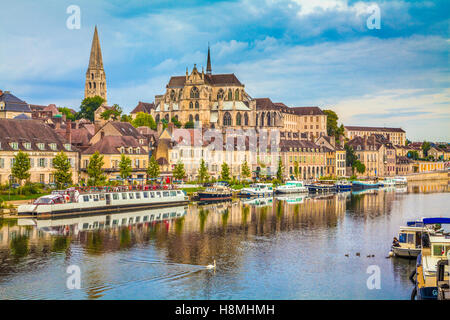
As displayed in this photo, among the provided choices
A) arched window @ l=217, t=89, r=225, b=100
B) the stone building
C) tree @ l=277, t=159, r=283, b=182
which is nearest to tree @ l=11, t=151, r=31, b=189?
the stone building

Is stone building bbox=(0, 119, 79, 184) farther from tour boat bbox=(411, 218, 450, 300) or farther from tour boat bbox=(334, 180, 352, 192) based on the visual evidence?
tour boat bbox=(334, 180, 352, 192)

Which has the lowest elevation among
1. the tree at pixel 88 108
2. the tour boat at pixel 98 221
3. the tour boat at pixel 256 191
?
the tour boat at pixel 98 221

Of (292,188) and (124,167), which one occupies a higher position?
(124,167)

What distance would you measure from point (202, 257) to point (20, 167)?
112 ft

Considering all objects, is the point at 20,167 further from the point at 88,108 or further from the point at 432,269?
the point at 88,108

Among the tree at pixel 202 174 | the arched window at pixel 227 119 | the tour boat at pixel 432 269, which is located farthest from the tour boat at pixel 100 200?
the arched window at pixel 227 119

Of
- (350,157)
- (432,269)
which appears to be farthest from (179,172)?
(350,157)

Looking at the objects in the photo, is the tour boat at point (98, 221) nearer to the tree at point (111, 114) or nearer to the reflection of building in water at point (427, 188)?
the reflection of building in water at point (427, 188)

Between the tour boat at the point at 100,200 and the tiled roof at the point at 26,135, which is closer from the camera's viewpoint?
the tour boat at the point at 100,200

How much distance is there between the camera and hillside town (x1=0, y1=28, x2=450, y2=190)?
238 ft

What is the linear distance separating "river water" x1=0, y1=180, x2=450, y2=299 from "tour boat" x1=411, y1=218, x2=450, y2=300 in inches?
52.1

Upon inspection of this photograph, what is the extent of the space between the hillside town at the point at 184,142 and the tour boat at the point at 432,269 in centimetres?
4688

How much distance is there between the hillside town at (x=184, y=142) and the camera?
238ft

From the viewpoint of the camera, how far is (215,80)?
583 ft
